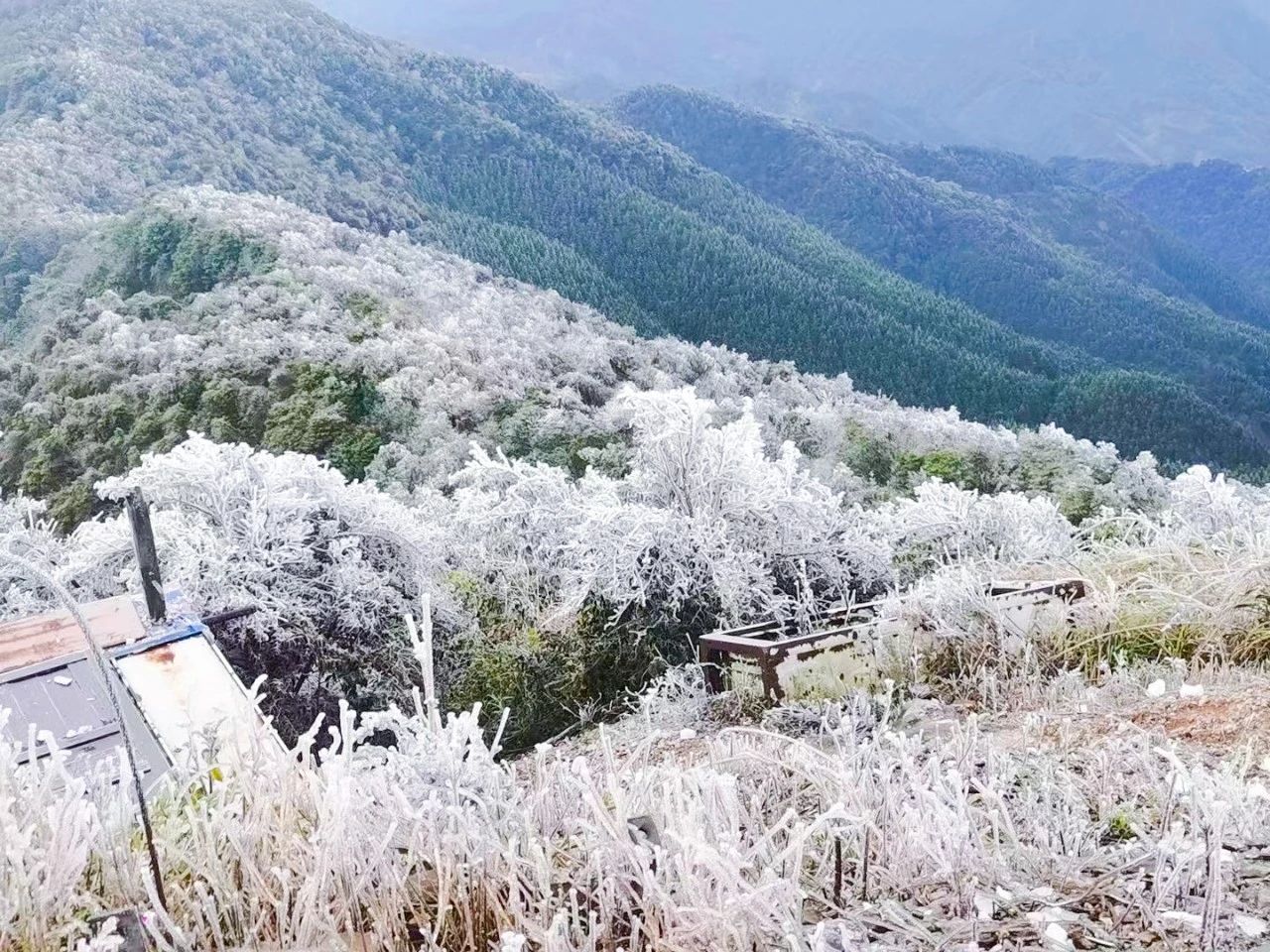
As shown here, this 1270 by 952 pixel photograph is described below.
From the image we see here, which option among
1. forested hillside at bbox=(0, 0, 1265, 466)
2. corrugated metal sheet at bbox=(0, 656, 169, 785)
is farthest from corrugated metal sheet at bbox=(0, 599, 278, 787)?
forested hillside at bbox=(0, 0, 1265, 466)

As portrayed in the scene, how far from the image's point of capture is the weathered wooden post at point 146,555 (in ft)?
19.8

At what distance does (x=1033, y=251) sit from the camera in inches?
3438

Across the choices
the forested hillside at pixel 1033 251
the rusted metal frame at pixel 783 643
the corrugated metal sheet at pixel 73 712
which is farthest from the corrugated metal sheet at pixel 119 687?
A: the forested hillside at pixel 1033 251

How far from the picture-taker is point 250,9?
6088 cm

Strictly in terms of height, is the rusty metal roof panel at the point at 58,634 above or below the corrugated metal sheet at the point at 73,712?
above

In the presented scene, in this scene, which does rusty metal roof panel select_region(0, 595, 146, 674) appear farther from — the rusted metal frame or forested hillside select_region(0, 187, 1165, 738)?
the rusted metal frame

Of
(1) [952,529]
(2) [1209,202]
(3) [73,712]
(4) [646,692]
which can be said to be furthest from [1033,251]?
(3) [73,712]

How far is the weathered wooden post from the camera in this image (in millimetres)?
6023

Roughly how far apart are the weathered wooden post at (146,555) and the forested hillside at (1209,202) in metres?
134

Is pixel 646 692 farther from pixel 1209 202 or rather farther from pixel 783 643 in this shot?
pixel 1209 202

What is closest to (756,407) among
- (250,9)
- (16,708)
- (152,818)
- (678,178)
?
(16,708)

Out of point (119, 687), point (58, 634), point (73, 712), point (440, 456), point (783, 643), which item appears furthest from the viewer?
point (440, 456)

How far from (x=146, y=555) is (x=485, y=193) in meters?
52.2

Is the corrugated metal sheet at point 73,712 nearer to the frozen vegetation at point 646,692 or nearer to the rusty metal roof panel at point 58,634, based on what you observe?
the rusty metal roof panel at point 58,634
